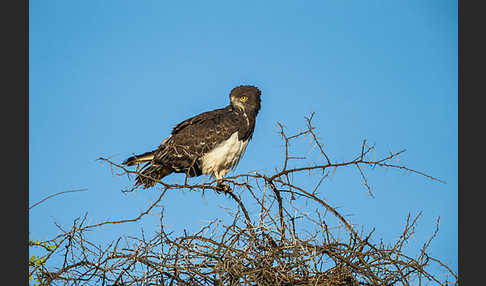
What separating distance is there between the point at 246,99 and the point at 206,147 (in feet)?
2.79

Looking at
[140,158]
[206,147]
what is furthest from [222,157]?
[140,158]

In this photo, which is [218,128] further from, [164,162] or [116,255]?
[116,255]

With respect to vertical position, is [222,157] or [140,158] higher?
[140,158]

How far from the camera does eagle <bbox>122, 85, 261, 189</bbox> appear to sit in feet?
22.9

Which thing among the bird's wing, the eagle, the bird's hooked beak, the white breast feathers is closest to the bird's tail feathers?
the eagle

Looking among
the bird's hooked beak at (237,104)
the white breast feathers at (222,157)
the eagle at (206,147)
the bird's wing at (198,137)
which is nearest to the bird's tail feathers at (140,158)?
the eagle at (206,147)

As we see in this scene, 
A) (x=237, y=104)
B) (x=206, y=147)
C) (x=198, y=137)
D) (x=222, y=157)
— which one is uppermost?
(x=237, y=104)

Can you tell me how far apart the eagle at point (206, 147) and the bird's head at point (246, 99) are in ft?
0.07

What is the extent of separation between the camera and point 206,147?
707 centimetres

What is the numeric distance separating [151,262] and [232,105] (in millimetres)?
3910

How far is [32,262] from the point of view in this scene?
3.93 m

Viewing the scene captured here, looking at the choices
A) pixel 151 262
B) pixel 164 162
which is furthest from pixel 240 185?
pixel 164 162

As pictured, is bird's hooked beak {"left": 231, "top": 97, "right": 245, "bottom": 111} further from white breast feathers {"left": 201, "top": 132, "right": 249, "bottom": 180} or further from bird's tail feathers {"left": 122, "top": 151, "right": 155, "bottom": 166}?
bird's tail feathers {"left": 122, "top": 151, "right": 155, "bottom": 166}

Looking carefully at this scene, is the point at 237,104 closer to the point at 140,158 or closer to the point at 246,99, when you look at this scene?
the point at 246,99
